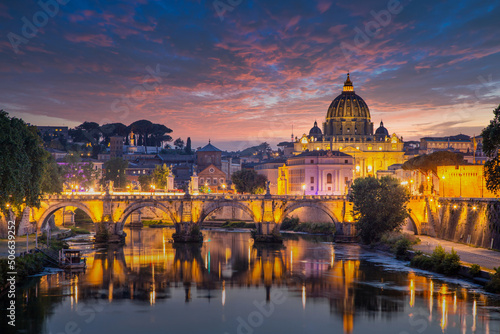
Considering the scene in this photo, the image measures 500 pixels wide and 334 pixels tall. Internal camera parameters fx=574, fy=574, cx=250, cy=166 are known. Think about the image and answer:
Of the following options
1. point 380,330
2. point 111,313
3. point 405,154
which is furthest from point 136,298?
point 405,154

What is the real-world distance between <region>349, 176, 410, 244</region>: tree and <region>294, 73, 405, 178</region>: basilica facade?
81636mm

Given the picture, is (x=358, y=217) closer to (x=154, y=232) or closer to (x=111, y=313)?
(x=154, y=232)

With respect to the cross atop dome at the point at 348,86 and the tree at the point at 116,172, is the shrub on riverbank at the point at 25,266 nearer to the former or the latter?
the tree at the point at 116,172

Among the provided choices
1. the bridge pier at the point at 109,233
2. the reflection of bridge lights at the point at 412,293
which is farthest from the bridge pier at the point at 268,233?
the reflection of bridge lights at the point at 412,293

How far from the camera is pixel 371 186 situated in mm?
62438

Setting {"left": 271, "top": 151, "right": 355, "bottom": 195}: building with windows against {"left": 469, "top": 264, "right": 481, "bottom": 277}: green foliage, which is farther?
{"left": 271, "top": 151, "right": 355, "bottom": 195}: building with windows

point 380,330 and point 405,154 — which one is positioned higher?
point 405,154

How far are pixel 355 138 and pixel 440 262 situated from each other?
10423cm

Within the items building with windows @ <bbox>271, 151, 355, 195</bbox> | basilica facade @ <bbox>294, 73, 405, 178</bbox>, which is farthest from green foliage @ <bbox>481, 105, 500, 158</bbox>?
basilica facade @ <bbox>294, 73, 405, 178</bbox>

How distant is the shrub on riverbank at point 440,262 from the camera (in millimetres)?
41562

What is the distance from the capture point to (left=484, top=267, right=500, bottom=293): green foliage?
34969 mm

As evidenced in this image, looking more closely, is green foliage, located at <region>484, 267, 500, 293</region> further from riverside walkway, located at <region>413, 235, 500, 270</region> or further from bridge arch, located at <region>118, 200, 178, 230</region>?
bridge arch, located at <region>118, 200, 178, 230</region>

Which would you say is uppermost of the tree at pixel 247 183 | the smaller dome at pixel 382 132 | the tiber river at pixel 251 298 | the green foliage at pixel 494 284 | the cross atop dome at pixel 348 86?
the cross atop dome at pixel 348 86

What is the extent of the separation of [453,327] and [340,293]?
395 inches
